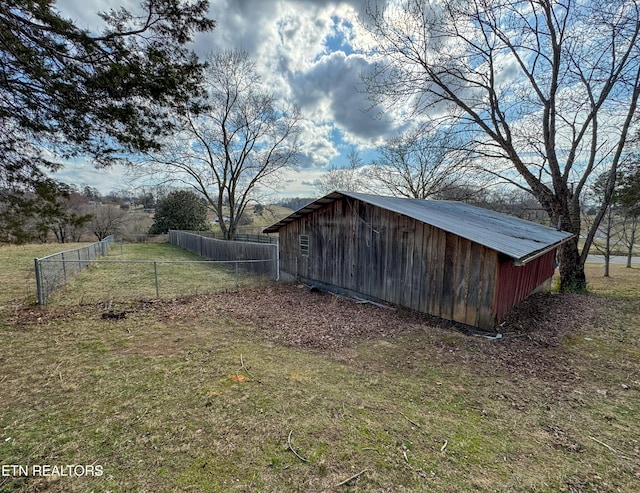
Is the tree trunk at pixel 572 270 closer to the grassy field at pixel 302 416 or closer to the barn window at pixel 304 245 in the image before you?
the grassy field at pixel 302 416

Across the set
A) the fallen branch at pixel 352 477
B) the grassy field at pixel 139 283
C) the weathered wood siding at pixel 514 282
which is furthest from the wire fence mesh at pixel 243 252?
the fallen branch at pixel 352 477

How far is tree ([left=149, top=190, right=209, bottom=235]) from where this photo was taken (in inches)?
1401

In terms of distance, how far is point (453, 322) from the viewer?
686 cm

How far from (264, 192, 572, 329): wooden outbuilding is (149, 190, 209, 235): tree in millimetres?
28528

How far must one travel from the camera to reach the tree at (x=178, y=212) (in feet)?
117

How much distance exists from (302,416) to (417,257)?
551 centimetres

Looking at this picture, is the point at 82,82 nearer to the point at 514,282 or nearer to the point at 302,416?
the point at 302,416

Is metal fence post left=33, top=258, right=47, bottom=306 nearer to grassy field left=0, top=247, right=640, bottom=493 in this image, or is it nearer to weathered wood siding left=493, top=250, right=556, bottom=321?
grassy field left=0, top=247, right=640, bottom=493

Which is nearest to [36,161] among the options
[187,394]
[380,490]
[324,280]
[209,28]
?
[209,28]

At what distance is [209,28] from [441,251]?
6.88m

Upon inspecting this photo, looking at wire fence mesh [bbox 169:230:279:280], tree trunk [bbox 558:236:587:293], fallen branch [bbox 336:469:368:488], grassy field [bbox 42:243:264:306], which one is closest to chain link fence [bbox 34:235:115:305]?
grassy field [bbox 42:243:264:306]

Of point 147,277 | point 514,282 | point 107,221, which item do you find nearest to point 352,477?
point 514,282

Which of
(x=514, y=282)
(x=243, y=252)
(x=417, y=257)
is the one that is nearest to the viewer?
(x=514, y=282)

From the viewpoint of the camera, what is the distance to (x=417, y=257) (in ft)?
24.9
